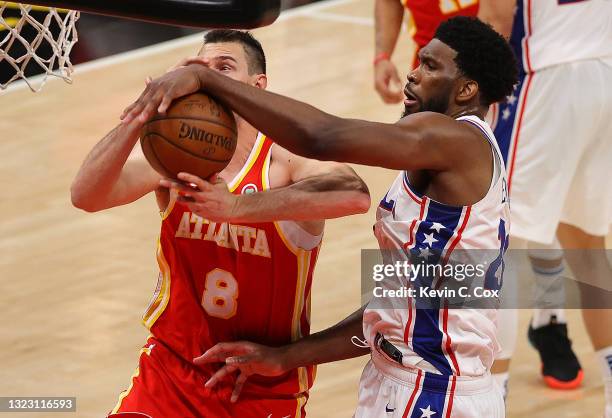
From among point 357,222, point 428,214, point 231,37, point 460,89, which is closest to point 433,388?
point 428,214

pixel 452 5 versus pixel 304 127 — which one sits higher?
pixel 304 127

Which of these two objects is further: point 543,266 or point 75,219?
point 75,219

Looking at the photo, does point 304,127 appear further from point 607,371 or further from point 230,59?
point 607,371

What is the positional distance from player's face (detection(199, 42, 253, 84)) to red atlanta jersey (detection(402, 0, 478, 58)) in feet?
5.91

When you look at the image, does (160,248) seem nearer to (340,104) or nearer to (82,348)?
(82,348)

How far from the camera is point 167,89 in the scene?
3254 millimetres

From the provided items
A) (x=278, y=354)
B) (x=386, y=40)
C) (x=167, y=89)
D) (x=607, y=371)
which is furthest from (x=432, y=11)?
(x=167, y=89)

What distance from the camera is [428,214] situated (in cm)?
360

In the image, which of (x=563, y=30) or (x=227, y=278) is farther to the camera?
(x=563, y=30)

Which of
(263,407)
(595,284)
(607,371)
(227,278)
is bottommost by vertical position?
(607,371)

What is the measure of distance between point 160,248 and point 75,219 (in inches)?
149

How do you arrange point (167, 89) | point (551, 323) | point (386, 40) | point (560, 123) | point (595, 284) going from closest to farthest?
point (167, 89) < point (560, 123) < point (595, 284) < point (551, 323) < point (386, 40)

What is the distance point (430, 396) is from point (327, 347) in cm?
45

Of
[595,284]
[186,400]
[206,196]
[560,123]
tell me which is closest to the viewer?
[206,196]
